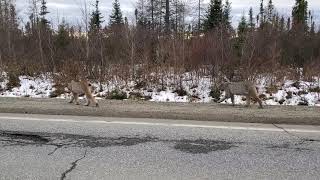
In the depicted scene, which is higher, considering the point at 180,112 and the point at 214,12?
the point at 214,12

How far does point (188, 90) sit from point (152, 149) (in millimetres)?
9261

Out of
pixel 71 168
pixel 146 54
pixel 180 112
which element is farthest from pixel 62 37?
pixel 71 168

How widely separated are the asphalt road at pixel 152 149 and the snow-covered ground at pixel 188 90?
646 cm

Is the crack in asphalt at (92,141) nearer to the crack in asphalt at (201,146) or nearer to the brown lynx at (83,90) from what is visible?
the crack in asphalt at (201,146)

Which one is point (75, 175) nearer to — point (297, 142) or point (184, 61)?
point (297, 142)

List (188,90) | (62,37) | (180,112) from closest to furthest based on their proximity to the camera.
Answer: (180,112)
(188,90)
(62,37)

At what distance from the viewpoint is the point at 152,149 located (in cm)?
622

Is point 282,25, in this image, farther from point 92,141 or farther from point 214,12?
point 92,141

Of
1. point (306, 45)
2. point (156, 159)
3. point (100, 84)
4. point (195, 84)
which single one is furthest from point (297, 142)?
point (306, 45)

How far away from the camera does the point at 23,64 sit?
18.3 m

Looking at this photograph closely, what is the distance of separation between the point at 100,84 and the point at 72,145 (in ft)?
31.2

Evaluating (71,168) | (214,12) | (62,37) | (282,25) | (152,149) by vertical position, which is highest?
(214,12)

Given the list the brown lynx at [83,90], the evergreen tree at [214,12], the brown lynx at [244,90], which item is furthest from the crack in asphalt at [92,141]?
the evergreen tree at [214,12]

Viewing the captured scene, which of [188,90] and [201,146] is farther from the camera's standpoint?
[188,90]
